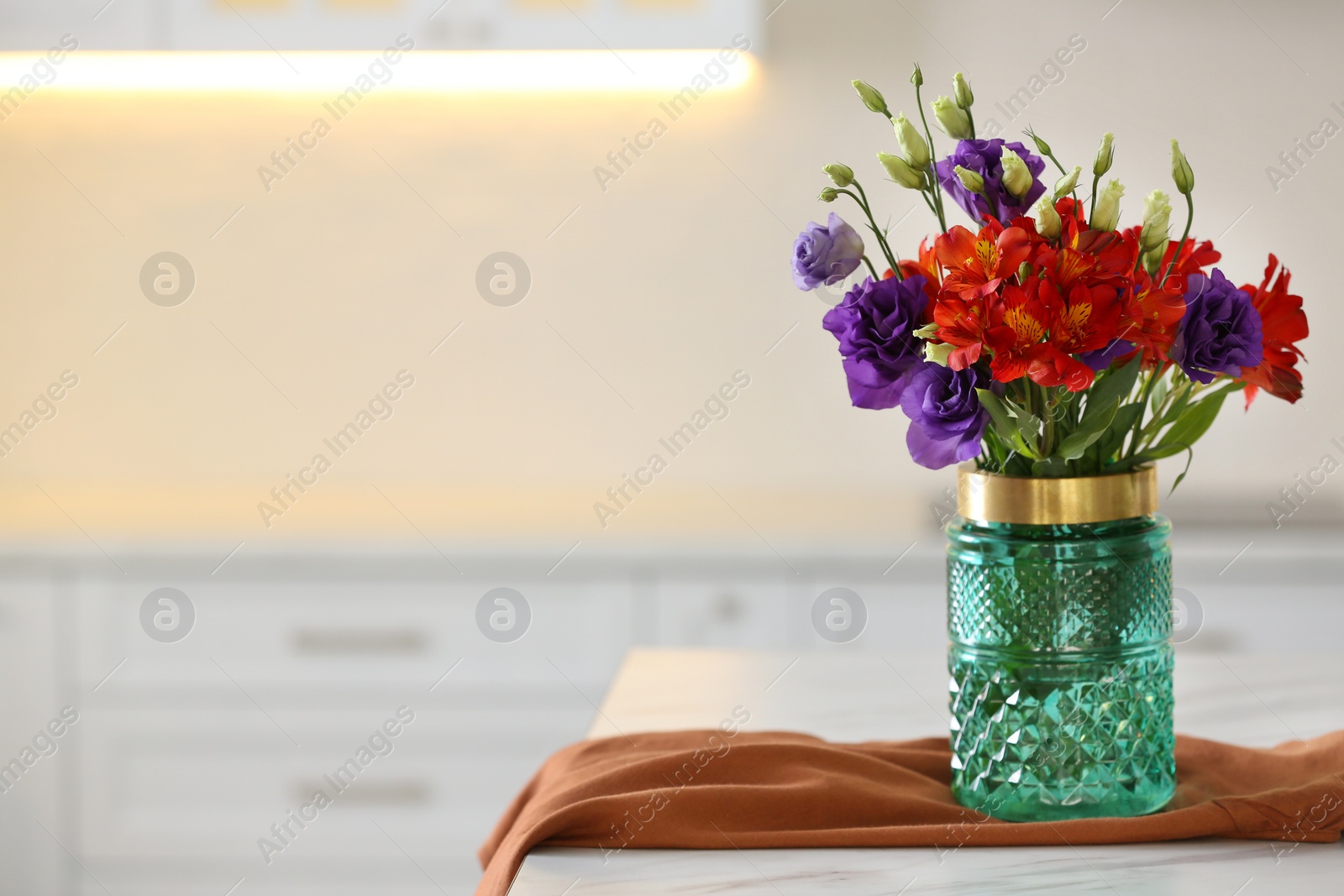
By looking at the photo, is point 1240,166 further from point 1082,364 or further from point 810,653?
point 1082,364

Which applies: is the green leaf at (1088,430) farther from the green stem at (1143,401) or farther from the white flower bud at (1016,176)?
the white flower bud at (1016,176)

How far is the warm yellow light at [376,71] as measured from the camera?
100 inches

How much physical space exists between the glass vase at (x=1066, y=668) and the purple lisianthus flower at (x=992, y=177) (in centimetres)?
19

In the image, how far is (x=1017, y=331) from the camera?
71 centimetres

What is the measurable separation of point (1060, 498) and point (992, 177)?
205mm

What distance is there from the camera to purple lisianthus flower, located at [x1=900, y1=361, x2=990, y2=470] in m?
0.73

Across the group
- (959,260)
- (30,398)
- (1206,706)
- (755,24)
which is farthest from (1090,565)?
(30,398)

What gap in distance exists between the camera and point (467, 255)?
2.67 m

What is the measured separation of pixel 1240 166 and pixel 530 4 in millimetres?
1478

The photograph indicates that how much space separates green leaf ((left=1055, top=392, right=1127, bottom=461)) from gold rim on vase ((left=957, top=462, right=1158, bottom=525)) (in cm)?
2

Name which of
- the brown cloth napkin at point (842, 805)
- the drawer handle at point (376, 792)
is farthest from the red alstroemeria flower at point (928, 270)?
the drawer handle at point (376, 792)

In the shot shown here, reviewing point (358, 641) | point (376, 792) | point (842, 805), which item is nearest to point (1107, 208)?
point (842, 805)

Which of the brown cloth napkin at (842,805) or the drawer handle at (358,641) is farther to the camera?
the drawer handle at (358,641)

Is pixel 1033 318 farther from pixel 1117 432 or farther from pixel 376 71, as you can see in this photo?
pixel 376 71
